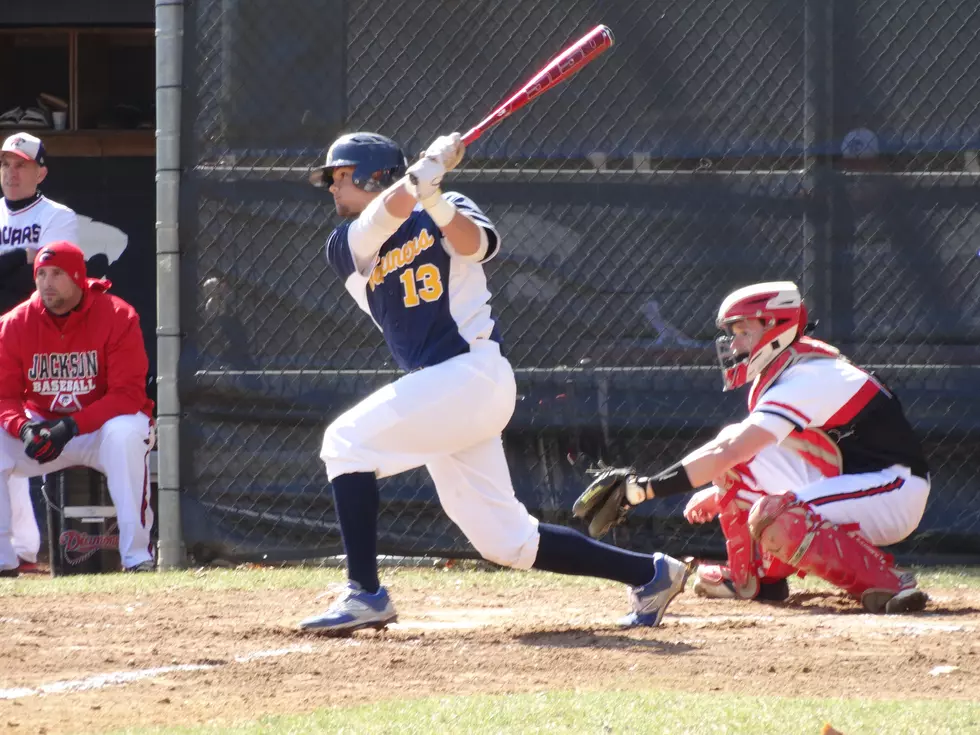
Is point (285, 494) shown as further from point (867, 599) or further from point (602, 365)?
point (867, 599)

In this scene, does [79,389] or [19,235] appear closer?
[79,389]

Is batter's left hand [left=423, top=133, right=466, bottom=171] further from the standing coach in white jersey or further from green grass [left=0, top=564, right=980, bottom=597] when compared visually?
the standing coach in white jersey

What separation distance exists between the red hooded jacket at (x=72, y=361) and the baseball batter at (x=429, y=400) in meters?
2.52

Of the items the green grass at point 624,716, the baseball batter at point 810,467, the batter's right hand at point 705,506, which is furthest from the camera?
the batter's right hand at point 705,506

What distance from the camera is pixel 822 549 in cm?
493

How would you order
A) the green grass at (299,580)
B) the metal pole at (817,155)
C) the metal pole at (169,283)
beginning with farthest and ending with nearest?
the metal pole at (169,283), the metal pole at (817,155), the green grass at (299,580)

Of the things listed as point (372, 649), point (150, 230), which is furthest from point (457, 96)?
point (150, 230)

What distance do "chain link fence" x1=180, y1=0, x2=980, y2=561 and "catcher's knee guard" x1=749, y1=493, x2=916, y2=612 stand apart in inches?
53.0

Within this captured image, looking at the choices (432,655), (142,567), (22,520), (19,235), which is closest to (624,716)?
(432,655)

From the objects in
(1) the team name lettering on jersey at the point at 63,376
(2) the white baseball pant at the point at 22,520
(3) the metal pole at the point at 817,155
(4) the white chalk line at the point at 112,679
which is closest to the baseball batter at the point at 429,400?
(4) the white chalk line at the point at 112,679

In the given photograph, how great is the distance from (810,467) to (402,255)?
1.88 meters

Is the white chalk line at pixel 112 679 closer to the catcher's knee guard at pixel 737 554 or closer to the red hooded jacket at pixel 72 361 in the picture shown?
the catcher's knee guard at pixel 737 554

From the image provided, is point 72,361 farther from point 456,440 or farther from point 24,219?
point 456,440

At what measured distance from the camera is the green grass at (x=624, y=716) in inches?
119
